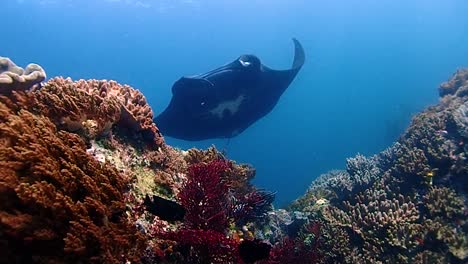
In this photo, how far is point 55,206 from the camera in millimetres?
3107

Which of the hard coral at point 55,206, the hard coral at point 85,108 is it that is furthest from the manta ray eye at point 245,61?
the hard coral at point 55,206

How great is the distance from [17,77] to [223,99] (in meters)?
7.12

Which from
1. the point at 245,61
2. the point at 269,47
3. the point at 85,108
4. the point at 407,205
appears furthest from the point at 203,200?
the point at 269,47

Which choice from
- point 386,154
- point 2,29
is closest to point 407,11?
point 2,29

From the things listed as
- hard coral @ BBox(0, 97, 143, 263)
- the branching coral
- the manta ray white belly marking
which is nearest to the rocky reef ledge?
hard coral @ BBox(0, 97, 143, 263)

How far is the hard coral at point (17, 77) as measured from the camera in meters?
5.16

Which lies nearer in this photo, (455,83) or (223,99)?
(223,99)

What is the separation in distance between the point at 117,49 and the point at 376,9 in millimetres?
74231

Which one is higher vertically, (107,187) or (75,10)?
(75,10)

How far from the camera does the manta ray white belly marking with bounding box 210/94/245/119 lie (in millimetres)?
12039

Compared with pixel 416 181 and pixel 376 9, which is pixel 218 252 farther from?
pixel 376 9

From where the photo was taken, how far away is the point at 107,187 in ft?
11.7

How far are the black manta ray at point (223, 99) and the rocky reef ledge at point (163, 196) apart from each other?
358 centimetres

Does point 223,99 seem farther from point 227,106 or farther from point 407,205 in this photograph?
point 407,205
